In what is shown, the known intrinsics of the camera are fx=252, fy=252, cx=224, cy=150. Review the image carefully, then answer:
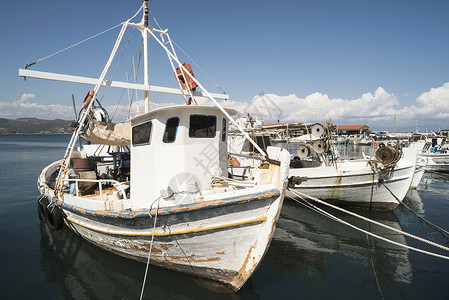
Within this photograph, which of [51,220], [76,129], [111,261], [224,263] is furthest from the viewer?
[51,220]

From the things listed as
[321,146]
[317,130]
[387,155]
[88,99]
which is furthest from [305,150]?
[88,99]

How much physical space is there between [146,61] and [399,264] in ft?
30.8

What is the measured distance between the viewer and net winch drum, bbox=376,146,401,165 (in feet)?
36.4

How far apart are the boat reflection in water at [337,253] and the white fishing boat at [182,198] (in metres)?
2.61

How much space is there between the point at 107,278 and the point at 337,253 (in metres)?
6.71

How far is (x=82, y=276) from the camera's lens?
6488mm

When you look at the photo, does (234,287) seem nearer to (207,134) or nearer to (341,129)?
(207,134)

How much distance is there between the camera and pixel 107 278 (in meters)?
6.36

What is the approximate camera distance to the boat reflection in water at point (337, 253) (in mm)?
6613

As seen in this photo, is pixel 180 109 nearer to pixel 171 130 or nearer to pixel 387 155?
pixel 171 130

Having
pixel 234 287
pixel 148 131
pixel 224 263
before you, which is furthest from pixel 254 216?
pixel 148 131

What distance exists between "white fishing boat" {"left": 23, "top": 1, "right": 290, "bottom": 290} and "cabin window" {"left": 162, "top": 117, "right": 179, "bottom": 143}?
23mm

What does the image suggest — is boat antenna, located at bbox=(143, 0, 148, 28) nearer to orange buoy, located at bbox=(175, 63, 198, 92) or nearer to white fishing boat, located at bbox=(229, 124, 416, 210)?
orange buoy, located at bbox=(175, 63, 198, 92)

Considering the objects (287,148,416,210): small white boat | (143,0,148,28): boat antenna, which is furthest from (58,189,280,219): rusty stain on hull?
(287,148,416,210): small white boat
